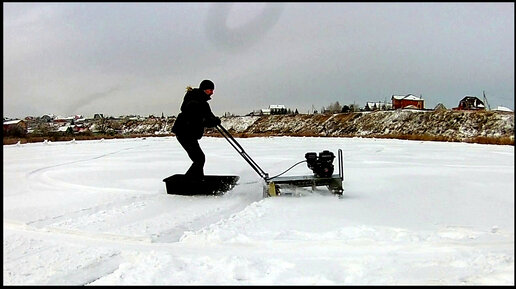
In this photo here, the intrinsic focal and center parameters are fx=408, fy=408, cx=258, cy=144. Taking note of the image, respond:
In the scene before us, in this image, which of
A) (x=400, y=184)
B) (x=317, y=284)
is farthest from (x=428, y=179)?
(x=317, y=284)

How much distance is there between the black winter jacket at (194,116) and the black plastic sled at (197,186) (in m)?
0.70

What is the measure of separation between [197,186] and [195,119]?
3.35 feet

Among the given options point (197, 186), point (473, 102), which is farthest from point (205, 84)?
point (473, 102)

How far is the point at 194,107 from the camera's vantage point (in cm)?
616

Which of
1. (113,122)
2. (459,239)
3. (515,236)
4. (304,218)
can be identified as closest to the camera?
(515,236)

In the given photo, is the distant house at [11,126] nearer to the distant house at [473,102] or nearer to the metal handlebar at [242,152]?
the metal handlebar at [242,152]

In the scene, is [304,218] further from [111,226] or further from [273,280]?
[111,226]

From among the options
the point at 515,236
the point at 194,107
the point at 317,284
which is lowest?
the point at 317,284

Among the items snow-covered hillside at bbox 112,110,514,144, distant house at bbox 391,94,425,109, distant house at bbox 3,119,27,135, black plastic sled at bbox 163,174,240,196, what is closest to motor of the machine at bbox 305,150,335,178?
black plastic sled at bbox 163,174,240,196

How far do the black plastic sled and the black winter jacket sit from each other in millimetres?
699

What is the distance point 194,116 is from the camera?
6227mm

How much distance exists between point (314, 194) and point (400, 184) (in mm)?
1547

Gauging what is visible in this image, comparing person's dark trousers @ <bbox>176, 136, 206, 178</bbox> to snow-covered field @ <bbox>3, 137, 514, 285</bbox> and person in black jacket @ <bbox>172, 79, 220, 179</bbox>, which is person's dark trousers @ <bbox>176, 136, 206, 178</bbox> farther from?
snow-covered field @ <bbox>3, 137, 514, 285</bbox>

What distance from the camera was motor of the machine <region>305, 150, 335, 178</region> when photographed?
5.60 m
